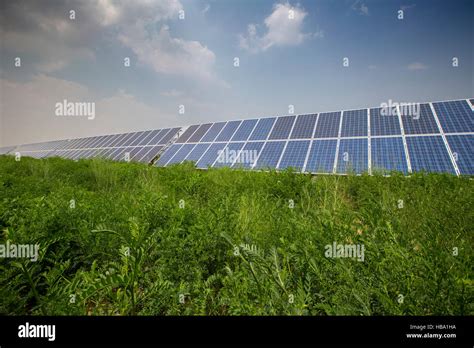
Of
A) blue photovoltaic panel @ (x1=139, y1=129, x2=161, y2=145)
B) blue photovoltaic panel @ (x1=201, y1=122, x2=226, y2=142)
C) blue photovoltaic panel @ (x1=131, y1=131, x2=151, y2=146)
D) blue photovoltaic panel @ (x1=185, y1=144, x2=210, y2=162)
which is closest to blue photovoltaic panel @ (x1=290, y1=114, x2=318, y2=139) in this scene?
blue photovoltaic panel @ (x1=185, y1=144, x2=210, y2=162)

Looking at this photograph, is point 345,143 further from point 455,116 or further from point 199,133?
point 199,133

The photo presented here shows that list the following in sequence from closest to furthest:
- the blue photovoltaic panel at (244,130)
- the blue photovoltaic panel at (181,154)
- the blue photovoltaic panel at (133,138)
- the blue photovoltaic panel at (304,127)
→ the blue photovoltaic panel at (304,127) → the blue photovoltaic panel at (181,154) → the blue photovoltaic panel at (244,130) → the blue photovoltaic panel at (133,138)

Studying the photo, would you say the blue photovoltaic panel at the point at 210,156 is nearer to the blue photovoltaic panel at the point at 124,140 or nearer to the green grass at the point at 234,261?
the green grass at the point at 234,261

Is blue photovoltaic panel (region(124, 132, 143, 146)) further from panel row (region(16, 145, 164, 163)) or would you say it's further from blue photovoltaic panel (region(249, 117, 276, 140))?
blue photovoltaic panel (region(249, 117, 276, 140))

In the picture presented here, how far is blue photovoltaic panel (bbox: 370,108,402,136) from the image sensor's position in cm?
917

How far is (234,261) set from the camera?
7.98ft

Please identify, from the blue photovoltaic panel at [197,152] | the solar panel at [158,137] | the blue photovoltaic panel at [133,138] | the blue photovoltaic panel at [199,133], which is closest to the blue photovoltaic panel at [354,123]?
the blue photovoltaic panel at [197,152]

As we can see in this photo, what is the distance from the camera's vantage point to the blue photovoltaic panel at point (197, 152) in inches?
451

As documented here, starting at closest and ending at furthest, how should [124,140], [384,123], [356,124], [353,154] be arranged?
[353,154] → [384,123] → [356,124] → [124,140]

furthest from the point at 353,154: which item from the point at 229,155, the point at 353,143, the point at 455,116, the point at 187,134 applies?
the point at 187,134

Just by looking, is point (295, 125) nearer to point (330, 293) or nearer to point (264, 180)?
Answer: point (264, 180)

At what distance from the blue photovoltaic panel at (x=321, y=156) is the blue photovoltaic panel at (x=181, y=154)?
21.8 ft

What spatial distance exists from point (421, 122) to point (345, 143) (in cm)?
329
